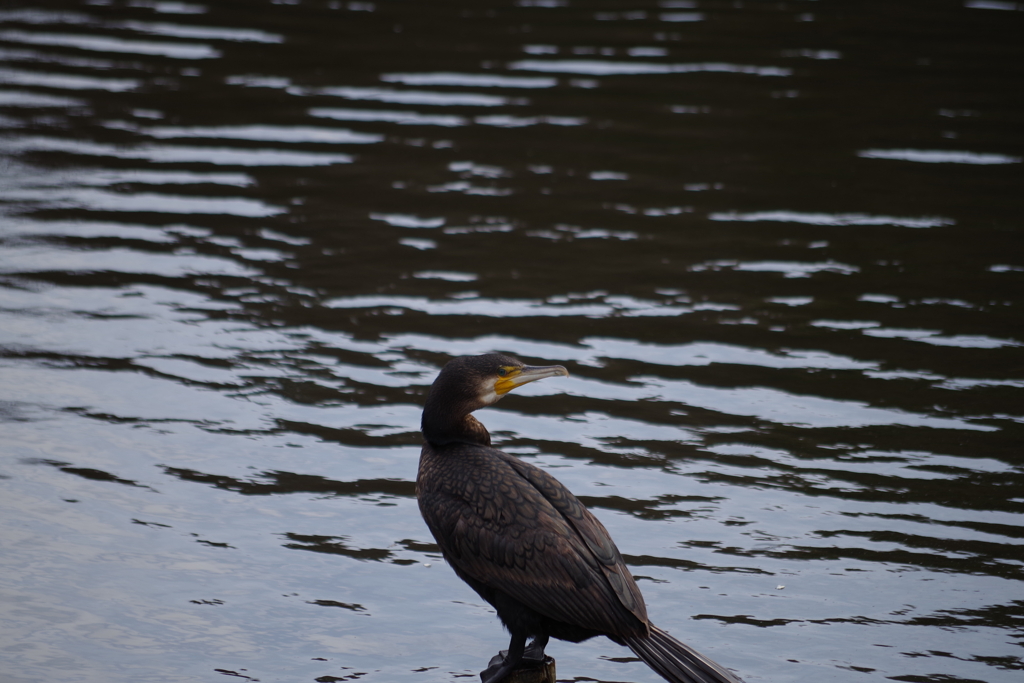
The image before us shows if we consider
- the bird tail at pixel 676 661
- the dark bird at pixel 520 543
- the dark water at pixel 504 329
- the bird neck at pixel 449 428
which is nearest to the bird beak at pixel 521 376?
the dark bird at pixel 520 543

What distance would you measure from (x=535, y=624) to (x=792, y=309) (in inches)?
177

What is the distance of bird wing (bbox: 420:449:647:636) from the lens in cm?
364

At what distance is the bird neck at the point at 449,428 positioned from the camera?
423cm

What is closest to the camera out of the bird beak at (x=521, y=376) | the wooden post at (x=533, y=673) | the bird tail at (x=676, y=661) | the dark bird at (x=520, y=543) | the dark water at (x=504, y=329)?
the bird tail at (x=676, y=661)

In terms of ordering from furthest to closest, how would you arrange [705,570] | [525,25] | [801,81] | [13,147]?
[525,25]
[801,81]
[13,147]
[705,570]

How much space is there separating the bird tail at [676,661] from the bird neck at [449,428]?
1.03 metres

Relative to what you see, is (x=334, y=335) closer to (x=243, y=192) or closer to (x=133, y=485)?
(x=133, y=485)

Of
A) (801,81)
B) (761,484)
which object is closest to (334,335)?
(761,484)

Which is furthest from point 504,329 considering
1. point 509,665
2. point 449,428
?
point 509,665

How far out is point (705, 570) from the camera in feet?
16.8

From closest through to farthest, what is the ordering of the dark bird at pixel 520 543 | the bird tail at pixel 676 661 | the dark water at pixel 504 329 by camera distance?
the bird tail at pixel 676 661
the dark bird at pixel 520 543
the dark water at pixel 504 329

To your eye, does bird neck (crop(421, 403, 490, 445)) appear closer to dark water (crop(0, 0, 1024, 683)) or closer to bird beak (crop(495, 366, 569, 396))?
bird beak (crop(495, 366, 569, 396))

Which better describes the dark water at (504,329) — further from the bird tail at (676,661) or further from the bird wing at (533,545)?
the bird tail at (676,661)

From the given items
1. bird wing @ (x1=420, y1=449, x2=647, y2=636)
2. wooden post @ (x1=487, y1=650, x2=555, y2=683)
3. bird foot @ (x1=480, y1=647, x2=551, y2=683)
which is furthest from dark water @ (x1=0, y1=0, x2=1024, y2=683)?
bird wing @ (x1=420, y1=449, x2=647, y2=636)
